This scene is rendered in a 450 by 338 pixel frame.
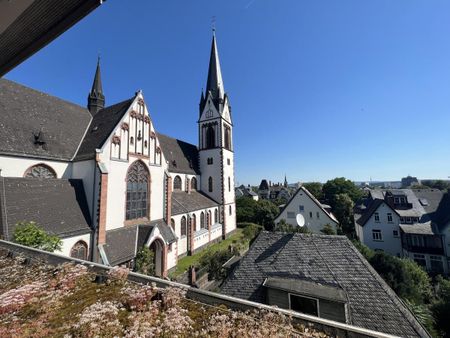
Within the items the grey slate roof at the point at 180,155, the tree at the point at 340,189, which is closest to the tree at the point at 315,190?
the tree at the point at 340,189

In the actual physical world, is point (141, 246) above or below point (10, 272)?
below

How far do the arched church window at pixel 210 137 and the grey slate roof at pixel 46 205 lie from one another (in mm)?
20666

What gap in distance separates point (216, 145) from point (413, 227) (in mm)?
26187

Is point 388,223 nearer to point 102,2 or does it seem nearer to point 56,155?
point 102,2

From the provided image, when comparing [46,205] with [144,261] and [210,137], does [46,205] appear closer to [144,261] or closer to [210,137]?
[144,261]

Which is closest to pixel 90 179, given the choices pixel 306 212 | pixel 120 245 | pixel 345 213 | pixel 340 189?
pixel 120 245

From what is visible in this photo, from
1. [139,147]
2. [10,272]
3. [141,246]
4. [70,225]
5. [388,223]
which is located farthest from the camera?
[388,223]

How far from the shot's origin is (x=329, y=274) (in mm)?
8172

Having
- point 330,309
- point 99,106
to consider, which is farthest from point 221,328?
point 99,106

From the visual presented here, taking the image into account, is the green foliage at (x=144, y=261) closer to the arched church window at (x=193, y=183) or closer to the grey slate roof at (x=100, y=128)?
the grey slate roof at (x=100, y=128)

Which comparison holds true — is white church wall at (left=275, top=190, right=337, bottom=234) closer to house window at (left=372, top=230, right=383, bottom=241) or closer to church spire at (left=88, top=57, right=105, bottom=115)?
house window at (left=372, top=230, right=383, bottom=241)

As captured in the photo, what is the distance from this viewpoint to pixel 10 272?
350 cm

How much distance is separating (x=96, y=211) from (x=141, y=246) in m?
3.81

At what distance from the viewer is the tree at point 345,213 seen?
3506cm
